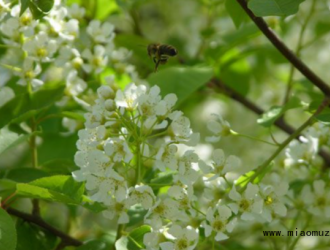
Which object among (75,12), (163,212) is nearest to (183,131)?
(163,212)

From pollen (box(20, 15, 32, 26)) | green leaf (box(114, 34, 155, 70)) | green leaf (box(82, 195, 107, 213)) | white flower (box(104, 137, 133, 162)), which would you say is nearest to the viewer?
white flower (box(104, 137, 133, 162))

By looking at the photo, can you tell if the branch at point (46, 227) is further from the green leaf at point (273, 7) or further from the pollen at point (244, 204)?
the green leaf at point (273, 7)

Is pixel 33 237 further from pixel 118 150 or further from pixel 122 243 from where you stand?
pixel 118 150

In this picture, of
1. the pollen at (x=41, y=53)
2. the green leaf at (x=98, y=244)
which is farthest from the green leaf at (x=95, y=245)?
the pollen at (x=41, y=53)

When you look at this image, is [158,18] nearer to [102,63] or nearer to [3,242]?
[102,63]

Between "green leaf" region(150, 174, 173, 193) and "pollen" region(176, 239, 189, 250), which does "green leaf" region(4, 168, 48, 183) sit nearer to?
"green leaf" region(150, 174, 173, 193)

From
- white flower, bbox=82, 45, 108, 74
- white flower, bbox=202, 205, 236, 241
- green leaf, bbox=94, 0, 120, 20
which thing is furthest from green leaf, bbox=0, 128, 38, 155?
green leaf, bbox=94, 0, 120, 20

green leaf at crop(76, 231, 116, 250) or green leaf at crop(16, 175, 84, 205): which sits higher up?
green leaf at crop(16, 175, 84, 205)
